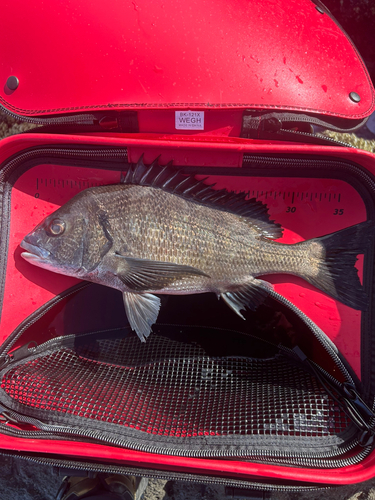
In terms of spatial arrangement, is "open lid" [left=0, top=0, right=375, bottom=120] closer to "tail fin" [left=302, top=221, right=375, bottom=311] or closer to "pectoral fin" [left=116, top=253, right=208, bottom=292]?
"tail fin" [left=302, top=221, right=375, bottom=311]

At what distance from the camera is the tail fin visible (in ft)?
6.11

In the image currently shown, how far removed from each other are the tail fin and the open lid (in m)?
0.66

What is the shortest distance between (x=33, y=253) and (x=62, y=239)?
0.69 feet

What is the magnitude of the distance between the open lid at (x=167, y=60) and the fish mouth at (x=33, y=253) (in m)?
0.70

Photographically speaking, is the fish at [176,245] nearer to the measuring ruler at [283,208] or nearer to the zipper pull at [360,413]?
the measuring ruler at [283,208]

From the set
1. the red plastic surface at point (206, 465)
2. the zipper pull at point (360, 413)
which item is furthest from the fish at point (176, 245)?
the red plastic surface at point (206, 465)

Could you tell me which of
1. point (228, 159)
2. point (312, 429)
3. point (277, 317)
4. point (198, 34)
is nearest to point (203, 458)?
point (312, 429)

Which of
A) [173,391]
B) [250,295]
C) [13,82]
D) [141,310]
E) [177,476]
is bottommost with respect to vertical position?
[177,476]

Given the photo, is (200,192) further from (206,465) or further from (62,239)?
(206,465)

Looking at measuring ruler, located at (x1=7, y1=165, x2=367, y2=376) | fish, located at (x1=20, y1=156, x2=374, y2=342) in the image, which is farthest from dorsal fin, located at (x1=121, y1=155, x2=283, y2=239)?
measuring ruler, located at (x1=7, y1=165, x2=367, y2=376)

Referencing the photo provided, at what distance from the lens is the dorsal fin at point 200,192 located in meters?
1.82

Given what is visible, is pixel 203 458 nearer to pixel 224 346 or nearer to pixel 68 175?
pixel 224 346

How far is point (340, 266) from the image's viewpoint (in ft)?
6.22

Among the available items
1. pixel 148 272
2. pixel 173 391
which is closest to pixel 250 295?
pixel 148 272
